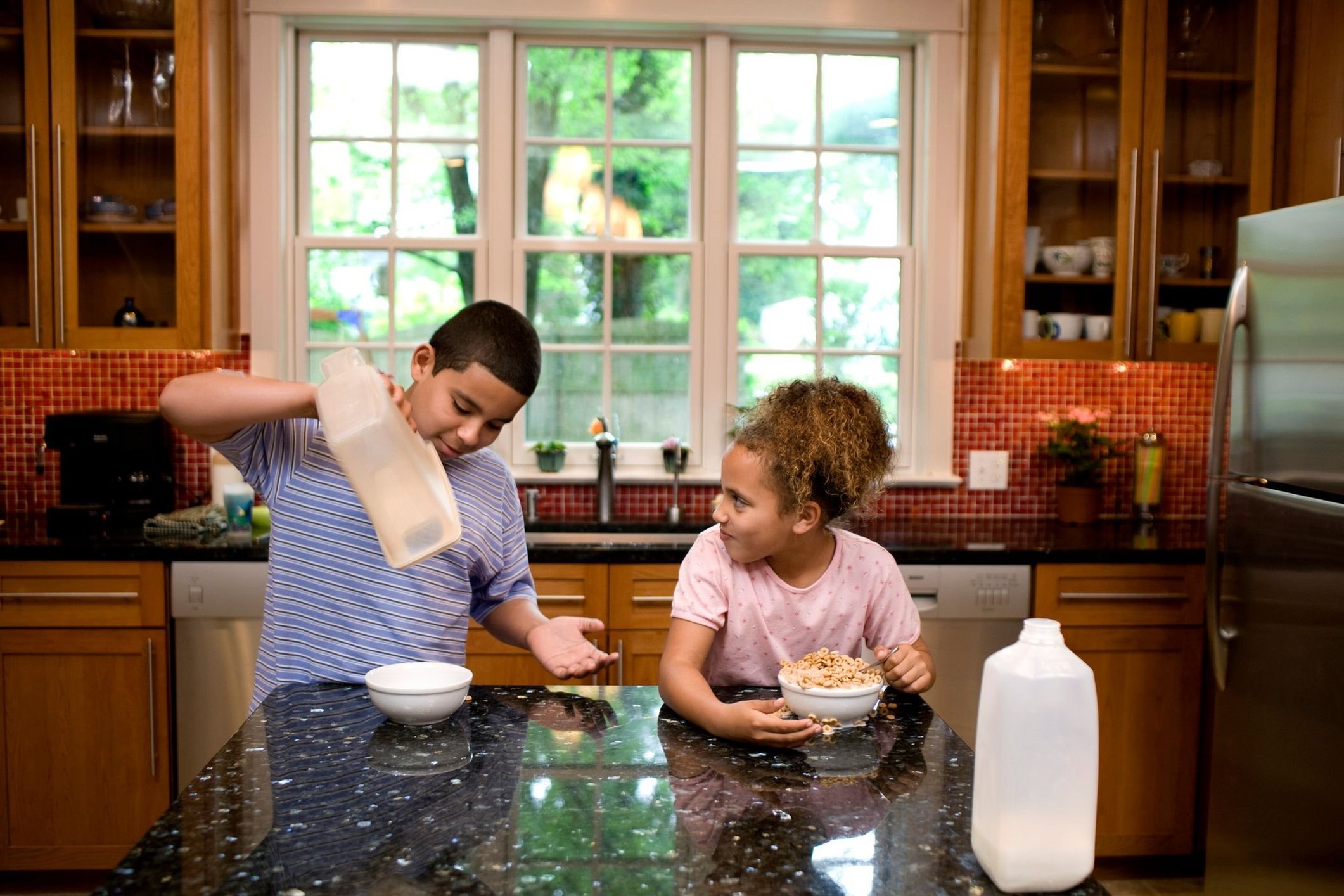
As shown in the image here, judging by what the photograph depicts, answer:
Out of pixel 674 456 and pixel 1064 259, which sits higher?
pixel 1064 259

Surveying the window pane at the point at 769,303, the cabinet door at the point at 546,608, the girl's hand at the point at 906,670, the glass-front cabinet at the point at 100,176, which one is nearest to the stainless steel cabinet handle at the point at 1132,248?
the window pane at the point at 769,303

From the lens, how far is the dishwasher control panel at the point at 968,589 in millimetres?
2928

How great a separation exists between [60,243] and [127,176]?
0.26 metres

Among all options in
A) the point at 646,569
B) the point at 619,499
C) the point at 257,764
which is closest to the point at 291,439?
the point at 257,764

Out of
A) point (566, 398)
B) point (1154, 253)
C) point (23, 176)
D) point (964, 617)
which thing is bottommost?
point (964, 617)

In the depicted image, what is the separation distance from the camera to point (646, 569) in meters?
2.91

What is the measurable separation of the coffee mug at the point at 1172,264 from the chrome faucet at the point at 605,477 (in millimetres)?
1711

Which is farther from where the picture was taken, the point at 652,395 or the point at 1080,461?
the point at 652,395

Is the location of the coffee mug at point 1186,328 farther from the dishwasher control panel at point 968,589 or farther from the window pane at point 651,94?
the window pane at point 651,94

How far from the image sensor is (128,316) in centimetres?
316

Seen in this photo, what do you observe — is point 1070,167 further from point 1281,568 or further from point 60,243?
point 60,243

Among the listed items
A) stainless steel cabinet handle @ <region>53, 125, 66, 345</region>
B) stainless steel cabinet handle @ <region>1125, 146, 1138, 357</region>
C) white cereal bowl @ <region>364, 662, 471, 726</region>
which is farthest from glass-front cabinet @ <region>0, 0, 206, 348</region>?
stainless steel cabinet handle @ <region>1125, 146, 1138, 357</region>

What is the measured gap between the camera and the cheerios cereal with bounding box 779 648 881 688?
4.42ft

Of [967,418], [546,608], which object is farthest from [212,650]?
[967,418]
